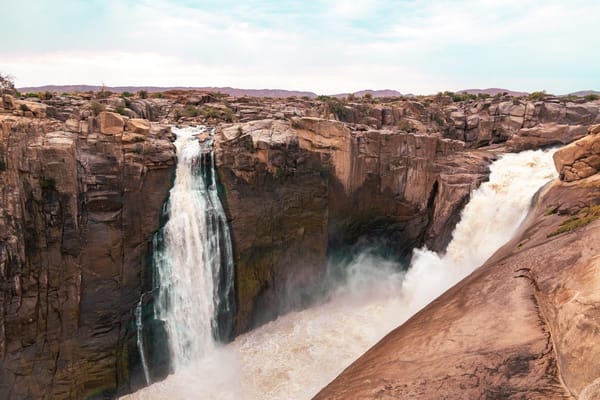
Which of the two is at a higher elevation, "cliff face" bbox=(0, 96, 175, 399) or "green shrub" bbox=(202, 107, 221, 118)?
"green shrub" bbox=(202, 107, 221, 118)

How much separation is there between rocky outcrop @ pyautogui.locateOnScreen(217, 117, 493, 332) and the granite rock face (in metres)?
10.4


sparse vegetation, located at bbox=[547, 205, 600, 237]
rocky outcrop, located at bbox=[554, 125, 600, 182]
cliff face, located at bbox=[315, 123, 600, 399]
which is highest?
rocky outcrop, located at bbox=[554, 125, 600, 182]

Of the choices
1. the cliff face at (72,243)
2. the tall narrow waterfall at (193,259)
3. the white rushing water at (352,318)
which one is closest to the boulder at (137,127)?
the cliff face at (72,243)

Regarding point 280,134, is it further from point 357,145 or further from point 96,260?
point 96,260

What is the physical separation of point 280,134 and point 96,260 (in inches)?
400

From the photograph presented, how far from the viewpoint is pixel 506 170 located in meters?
22.4

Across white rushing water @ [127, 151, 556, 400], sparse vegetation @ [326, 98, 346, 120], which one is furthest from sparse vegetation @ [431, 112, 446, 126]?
white rushing water @ [127, 151, 556, 400]

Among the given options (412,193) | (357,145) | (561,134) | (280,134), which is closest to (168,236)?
(280,134)

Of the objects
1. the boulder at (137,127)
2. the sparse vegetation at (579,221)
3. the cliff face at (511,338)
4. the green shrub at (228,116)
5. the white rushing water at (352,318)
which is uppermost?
the green shrub at (228,116)

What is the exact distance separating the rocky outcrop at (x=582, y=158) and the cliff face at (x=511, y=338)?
447cm

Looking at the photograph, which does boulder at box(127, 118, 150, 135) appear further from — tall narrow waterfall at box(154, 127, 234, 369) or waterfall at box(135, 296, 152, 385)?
waterfall at box(135, 296, 152, 385)

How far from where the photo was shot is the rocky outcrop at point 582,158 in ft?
47.9

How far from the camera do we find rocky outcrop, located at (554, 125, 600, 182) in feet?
47.9

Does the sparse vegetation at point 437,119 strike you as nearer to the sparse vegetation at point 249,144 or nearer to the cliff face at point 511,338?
the sparse vegetation at point 249,144
